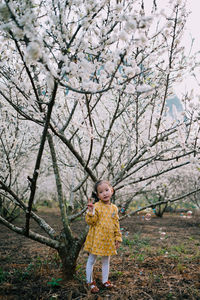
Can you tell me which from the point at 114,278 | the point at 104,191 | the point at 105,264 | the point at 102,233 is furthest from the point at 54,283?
the point at 104,191

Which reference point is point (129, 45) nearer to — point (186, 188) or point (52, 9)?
point (52, 9)

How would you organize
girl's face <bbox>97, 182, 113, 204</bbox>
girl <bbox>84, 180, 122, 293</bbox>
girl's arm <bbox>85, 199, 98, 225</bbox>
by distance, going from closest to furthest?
girl's arm <bbox>85, 199, 98, 225</bbox>, girl <bbox>84, 180, 122, 293</bbox>, girl's face <bbox>97, 182, 113, 204</bbox>

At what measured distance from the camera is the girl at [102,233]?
2455 mm

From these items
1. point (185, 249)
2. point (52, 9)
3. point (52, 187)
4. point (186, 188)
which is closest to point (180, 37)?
point (52, 9)

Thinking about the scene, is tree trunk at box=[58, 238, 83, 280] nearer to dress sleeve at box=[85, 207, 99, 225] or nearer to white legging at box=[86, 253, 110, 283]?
white legging at box=[86, 253, 110, 283]

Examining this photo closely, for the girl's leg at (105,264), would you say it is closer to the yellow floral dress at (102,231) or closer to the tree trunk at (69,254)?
the yellow floral dress at (102,231)

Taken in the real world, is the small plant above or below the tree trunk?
below

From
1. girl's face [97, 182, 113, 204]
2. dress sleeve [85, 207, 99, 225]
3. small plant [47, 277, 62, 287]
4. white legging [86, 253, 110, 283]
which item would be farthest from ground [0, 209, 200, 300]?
girl's face [97, 182, 113, 204]

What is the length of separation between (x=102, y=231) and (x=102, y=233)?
21mm

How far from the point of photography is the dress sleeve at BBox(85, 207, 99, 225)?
241 centimetres

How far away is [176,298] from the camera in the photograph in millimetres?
2373

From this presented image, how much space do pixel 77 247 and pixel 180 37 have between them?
8.85 feet

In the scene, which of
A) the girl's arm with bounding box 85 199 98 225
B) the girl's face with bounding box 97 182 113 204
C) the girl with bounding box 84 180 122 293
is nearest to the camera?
the girl's arm with bounding box 85 199 98 225

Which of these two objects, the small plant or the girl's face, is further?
the girl's face
